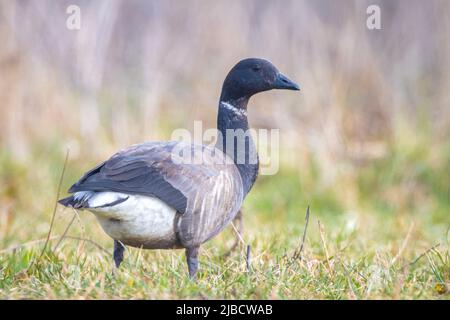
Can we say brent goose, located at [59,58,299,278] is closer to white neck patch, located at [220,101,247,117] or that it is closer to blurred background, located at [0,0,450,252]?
white neck patch, located at [220,101,247,117]

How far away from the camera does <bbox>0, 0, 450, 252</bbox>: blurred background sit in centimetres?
884

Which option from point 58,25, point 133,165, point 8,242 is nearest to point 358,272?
point 133,165

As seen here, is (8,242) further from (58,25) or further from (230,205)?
(58,25)

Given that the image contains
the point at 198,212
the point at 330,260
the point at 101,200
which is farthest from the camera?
the point at 330,260

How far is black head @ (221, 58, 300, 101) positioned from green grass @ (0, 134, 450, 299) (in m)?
1.14

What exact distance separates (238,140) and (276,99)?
182 inches

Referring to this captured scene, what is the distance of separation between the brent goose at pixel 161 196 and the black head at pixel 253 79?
62 centimetres

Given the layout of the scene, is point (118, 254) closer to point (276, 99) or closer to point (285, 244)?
point (285, 244)

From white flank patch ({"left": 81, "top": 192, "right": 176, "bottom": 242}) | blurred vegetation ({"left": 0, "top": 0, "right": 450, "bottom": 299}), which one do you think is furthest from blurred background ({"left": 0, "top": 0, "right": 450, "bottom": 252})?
white flank patch ({"left": 81, "top": 192, "right": 176, "bottom": 242})

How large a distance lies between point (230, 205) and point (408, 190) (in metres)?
4.48

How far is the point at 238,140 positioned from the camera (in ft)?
17.5

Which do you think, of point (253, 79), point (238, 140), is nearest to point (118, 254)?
point (238, 140)

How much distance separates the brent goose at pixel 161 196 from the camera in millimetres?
4371
